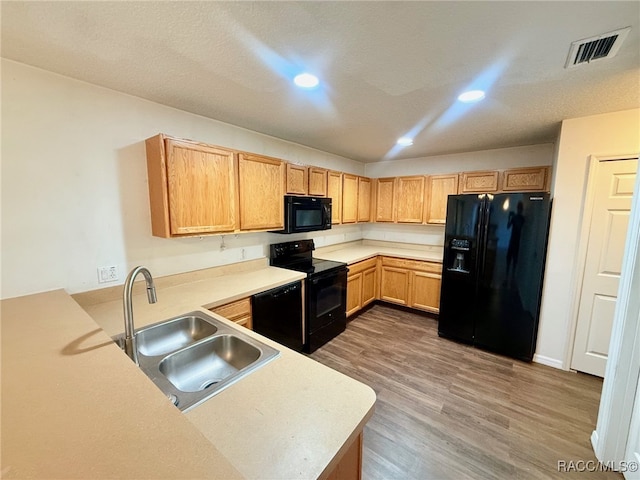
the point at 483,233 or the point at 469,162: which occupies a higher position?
the point at 469,162

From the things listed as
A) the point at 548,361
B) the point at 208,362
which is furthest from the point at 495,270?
the point at 208,362

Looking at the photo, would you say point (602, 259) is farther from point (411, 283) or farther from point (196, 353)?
point (196, 353)

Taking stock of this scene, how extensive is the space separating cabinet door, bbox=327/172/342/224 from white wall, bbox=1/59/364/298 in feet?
5.76

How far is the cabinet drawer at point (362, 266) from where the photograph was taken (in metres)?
3.53

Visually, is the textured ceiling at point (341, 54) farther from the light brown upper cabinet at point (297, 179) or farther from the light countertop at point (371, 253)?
the light countertop at point (371, 253)

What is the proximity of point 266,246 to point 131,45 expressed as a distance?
2039 mm

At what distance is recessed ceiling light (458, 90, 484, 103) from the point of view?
1.83 metres

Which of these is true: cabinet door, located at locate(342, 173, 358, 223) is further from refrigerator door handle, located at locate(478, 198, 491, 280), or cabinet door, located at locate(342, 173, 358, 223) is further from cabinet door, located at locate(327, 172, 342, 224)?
refrigerator door handle, located at locate(478, 198, 491, 280)

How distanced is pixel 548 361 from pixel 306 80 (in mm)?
3490

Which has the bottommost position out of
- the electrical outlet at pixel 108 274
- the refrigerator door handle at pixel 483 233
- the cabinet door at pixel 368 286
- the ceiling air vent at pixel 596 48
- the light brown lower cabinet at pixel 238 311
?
the cabinet door at pixel 368 286

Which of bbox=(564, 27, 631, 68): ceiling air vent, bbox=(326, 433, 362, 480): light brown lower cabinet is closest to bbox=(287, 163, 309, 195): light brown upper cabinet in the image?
bbox=(564, 27, 631, 68): ceiling air vent

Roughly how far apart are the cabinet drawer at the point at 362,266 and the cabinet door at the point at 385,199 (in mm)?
755

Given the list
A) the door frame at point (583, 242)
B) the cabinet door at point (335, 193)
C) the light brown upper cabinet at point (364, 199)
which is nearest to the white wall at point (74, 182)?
the cabinet door at point (335, 193)

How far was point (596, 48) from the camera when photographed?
133 cm
